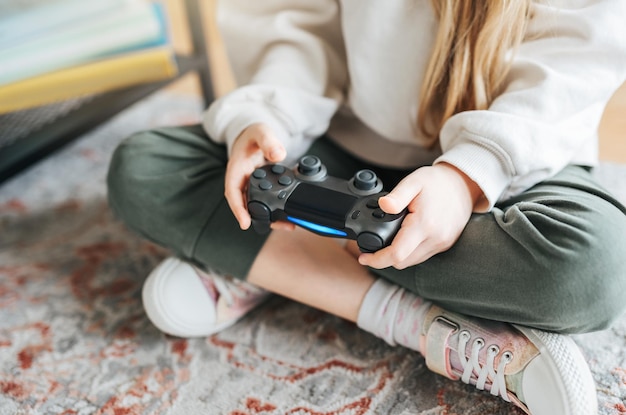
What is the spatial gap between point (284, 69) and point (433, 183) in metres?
0.25

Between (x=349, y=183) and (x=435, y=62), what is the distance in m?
0.16

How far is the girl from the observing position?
50cm

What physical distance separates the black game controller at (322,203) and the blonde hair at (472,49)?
0.45 ft

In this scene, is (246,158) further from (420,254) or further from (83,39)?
Result: (83,39)

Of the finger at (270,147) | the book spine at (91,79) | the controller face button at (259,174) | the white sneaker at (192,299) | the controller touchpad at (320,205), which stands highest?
the finger at (270,147)

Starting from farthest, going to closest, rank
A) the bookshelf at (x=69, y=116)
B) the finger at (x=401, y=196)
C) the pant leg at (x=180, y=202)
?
the bookshelf at (x=69, y=116) < the pant leg at (x=180, y=202) < the finger at (x=401, y=196)

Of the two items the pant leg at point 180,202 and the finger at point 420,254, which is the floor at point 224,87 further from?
the pant leg at point 180,202

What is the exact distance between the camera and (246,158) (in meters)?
0.59

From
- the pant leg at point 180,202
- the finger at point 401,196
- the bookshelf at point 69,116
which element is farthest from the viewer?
the bookshelf at point 69,116

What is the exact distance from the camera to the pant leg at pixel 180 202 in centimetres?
62

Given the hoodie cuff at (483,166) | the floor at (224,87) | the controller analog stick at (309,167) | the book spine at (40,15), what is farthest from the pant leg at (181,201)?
the floor at (224,87)

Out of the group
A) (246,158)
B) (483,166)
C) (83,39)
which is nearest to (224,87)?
(83,39)

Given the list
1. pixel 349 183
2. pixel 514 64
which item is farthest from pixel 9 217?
pixel 514 64

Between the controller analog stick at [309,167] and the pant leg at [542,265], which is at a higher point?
the controller analog stick at [309,167]
